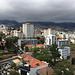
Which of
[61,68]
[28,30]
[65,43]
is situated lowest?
[65,43]

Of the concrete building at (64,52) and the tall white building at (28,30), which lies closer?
the concrete building at (64,52)

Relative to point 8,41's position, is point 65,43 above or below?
below

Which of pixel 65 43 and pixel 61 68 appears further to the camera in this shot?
pixel 65 43

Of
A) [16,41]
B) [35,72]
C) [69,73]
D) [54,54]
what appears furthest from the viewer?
[16,41]

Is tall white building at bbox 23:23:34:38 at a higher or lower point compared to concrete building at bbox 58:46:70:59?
higher

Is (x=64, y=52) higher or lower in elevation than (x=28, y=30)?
lower

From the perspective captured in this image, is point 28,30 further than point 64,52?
Yes

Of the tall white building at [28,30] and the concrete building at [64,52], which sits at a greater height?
the tall white building at [28,30]

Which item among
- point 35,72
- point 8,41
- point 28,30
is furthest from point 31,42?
point 35,72

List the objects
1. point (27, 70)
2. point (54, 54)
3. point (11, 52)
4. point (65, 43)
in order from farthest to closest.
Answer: point (65, 43) → point (11, 52) → point (54, 54) → point (27, 70)

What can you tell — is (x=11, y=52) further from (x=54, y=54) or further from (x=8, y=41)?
(x=54, y=54)

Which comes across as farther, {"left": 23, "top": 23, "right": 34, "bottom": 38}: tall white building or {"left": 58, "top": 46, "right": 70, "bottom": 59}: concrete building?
{"left": 23, "top": 23, "right": 34, "bottom": 38}: tall white building
